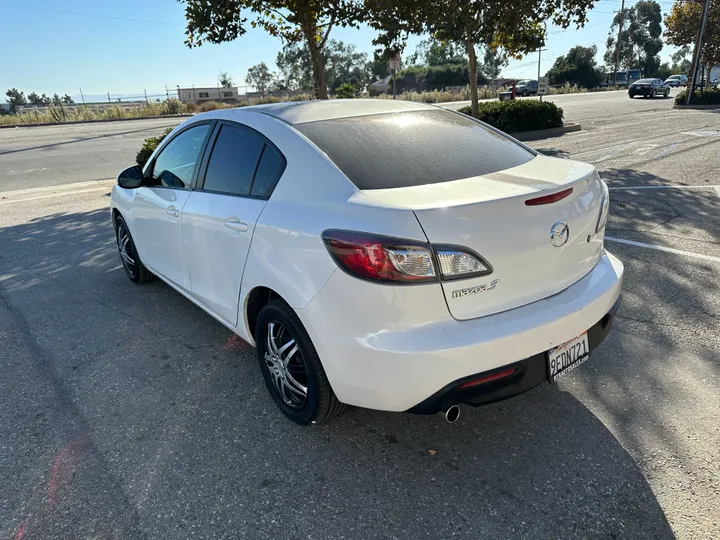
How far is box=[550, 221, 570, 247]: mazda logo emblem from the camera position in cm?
237

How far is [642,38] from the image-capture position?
94562 mm

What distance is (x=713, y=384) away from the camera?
→ 2977mm

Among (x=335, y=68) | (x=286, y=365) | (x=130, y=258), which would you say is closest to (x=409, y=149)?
(x=286, y=365)

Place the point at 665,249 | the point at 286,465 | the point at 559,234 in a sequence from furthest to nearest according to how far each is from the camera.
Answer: the point at 665,249
the point at 286,465
the point at 559,234

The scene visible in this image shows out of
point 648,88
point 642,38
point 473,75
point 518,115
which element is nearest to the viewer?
point 473,75

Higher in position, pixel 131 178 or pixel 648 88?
pixel 131 178

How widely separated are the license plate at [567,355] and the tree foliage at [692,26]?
33874mm

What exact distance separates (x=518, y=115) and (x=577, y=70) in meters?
68.0

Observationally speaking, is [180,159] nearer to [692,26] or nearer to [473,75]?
[473,75]

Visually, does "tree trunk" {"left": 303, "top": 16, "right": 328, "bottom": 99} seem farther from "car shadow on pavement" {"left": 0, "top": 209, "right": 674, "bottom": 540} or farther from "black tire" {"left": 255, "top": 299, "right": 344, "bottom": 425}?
"black tire" {"left": 255, "top": 299, "right": 344, "bottom": 425}

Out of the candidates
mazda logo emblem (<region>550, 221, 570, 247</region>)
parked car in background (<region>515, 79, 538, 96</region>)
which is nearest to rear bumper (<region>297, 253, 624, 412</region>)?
mazda logo emblem (<region>550, 221, 570, 247</region>)

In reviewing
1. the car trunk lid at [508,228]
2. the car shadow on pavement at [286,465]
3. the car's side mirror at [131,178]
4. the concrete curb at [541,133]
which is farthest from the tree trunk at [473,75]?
the car shadow on pavement at [286,465]

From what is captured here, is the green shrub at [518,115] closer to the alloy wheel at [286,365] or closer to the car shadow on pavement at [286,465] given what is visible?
the car shadow on pavement at [286,465]

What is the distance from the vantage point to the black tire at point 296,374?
8.17ft
